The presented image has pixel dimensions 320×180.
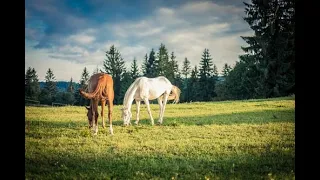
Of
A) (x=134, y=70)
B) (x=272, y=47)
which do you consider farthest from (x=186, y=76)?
(x=272, y=47)

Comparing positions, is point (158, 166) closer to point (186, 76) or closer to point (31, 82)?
point (186, 76)

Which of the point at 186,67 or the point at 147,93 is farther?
the point at 147,93

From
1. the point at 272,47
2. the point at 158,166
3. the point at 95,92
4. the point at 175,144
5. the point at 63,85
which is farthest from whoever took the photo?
the point at 63,85

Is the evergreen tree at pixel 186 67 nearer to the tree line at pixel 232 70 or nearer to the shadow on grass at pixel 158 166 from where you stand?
the tree line at pixel 232 70

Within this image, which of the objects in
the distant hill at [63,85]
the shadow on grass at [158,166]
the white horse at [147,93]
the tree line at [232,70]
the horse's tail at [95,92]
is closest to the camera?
the shadow on grass at [158,166]

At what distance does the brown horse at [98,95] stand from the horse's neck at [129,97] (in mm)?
245

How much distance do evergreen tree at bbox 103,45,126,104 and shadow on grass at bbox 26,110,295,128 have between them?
0.48m

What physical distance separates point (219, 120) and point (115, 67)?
1.96 metres

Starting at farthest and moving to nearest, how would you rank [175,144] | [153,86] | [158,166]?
[153,86] → [175,144] → [158,166]

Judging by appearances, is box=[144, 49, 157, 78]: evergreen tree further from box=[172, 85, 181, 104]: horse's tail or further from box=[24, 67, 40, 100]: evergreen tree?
box=[24, 67, 40, 100]: evergreen tree

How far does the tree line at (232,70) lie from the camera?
16.3 feet

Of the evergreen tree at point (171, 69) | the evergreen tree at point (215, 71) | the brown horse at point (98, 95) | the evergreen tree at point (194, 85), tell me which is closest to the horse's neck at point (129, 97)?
the brown horse at point (98, 95)

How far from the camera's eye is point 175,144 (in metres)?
4.68

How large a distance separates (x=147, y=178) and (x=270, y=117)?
7.69 ft
